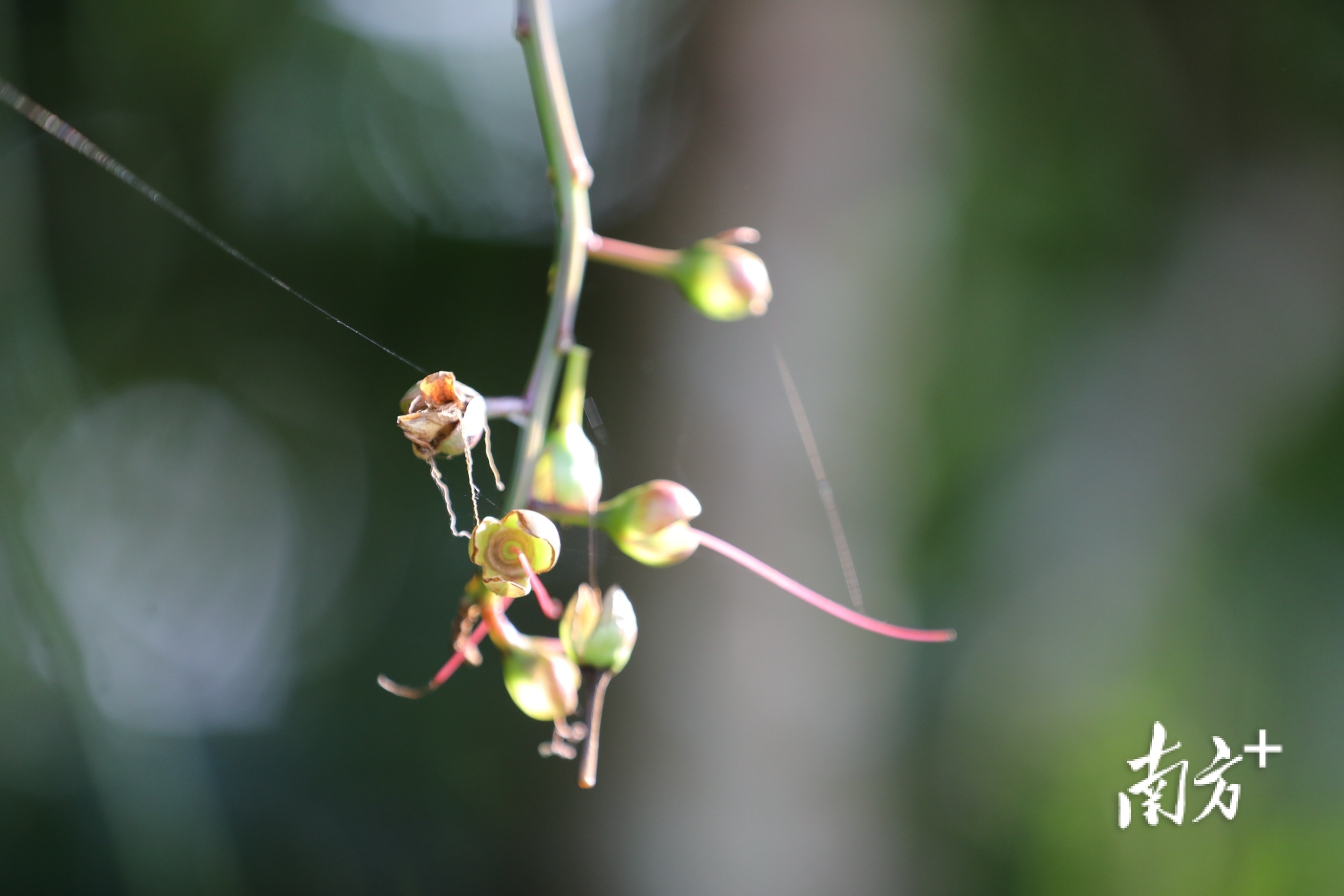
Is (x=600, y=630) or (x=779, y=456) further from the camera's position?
(x=779, y=456)

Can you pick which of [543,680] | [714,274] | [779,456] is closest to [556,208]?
[714,274]

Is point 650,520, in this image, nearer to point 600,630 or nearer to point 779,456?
point 600,630

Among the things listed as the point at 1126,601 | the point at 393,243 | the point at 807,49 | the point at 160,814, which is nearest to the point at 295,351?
the point at 393,243

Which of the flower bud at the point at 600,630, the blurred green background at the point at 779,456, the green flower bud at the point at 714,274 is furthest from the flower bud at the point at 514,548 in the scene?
the blurred green background at the point at 779,456

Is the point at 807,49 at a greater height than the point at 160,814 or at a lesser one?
greater

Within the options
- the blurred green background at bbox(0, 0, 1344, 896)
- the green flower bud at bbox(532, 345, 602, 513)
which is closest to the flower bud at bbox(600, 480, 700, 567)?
the green flower bud at bbox(532, 345, 602, 513)

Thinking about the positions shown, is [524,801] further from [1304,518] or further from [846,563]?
[1304,518]

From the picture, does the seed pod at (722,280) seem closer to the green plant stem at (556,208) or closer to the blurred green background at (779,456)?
the green plant stem at (556,208)
